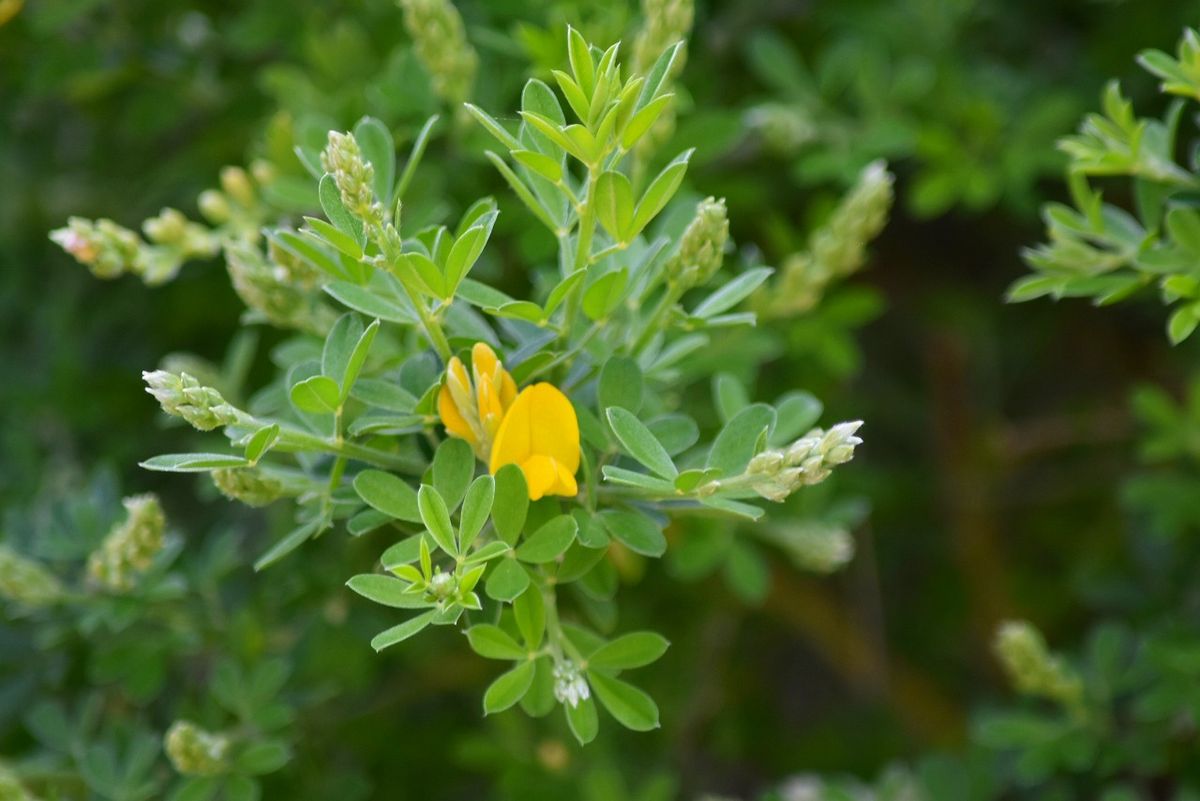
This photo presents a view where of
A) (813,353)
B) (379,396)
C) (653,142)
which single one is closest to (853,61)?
(813,353)

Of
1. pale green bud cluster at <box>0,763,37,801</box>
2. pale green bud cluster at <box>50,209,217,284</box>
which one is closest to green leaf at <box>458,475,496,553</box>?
pale green bud cluster at <box>50,209,217,284</box>

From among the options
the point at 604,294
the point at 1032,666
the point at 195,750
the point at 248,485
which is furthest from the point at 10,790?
the point at 1032,666

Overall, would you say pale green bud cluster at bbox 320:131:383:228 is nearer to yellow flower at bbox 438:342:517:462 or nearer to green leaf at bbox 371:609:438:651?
yellow flower at bbox 438:342:517:462

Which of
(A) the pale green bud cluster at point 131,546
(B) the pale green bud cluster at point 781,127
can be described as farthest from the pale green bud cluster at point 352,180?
(B) the pale green bud cluster at point 781,127

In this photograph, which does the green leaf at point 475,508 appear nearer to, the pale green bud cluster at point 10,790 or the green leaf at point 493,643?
the green leaf at point 493,643

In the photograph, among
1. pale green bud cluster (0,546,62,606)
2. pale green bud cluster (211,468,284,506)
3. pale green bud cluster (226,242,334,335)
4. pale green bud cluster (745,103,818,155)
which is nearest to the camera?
pale green bud cluster (211,468,284,506)

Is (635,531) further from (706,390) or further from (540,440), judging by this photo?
(706,390)
